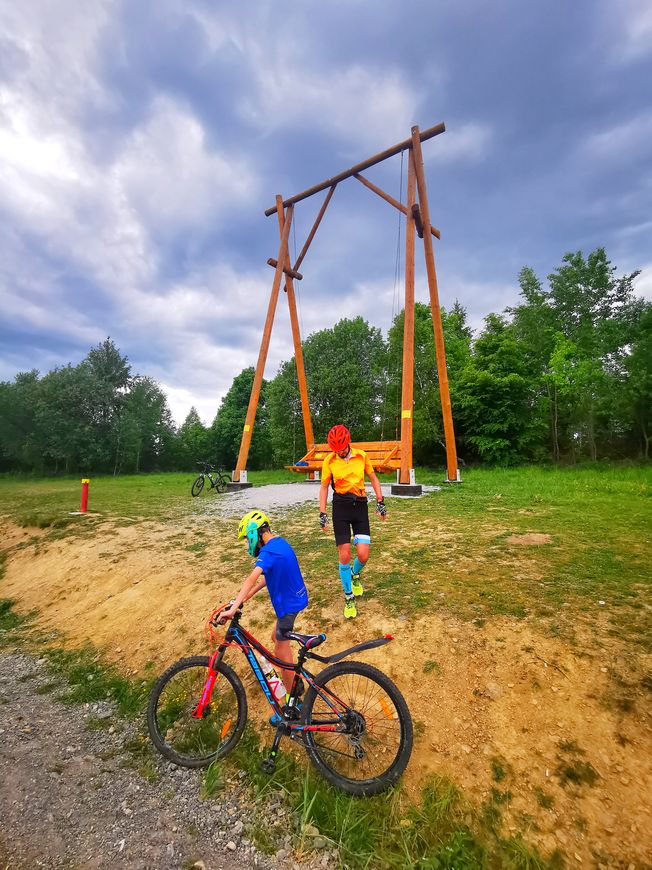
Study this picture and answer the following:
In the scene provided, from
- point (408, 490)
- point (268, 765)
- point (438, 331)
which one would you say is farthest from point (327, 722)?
point (438, 331)

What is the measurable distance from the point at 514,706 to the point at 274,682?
6.29ft

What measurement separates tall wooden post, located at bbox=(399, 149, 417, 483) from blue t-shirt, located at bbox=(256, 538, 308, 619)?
922cm

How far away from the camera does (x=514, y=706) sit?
120 inches

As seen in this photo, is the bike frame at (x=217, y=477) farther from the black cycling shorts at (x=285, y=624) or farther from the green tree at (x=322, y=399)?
the black cycling shorts at (x=285, y=624)

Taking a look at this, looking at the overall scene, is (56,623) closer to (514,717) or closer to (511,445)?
(514,717)

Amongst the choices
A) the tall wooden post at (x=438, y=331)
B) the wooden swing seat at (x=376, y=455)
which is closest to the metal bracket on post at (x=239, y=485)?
the wooden swing seat at (x=376, y=455)

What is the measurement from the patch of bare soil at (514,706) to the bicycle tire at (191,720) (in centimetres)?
37

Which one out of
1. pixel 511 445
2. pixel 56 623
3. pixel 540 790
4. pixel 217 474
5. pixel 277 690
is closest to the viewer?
pixel 540 790

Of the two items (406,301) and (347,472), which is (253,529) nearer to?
(347,472)

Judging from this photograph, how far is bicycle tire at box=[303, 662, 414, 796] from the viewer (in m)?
2.64

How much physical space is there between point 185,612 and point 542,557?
204 inches

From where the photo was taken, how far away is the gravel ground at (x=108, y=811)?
7.90 feet

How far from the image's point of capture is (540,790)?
2.45 meters

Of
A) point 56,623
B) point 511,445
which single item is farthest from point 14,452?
point 511,445
